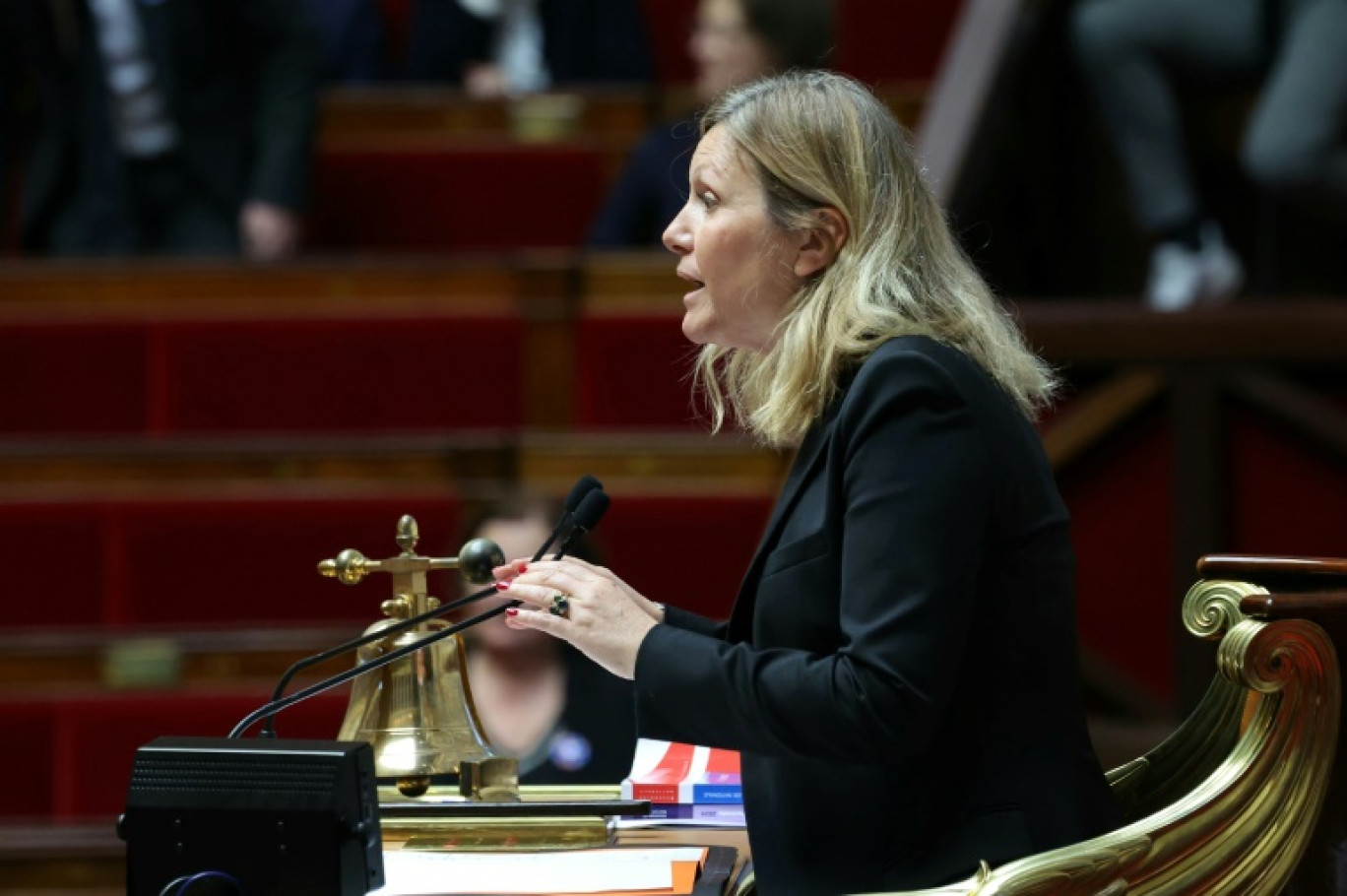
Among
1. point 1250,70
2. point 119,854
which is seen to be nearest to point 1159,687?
point 1250,70

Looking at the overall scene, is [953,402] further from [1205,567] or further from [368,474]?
[368,474]

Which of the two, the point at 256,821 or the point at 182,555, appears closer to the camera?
the point at 256,821

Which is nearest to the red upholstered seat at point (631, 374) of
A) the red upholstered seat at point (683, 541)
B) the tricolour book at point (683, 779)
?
the red upholstered seat at point (683, 541)

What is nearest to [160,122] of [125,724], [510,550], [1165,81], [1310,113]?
[125,724]

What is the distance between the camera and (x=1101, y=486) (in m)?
2.05

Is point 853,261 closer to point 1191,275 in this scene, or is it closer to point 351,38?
point 1191,275

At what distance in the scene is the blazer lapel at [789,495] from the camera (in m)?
0.96

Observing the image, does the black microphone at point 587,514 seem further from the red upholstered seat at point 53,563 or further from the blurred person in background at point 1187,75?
the blurred person in background at point 1187,75

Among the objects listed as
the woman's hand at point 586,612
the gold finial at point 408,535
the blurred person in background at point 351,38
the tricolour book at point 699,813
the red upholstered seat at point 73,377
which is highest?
the blurred person in background at point 351,38

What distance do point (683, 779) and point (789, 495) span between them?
0.25m

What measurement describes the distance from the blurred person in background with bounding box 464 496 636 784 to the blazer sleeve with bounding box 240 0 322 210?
817 mm

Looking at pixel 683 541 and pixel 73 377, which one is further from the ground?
pixel 73 377

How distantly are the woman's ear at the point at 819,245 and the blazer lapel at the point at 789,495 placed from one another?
75 millimetres

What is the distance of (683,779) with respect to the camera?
115 centimetres
